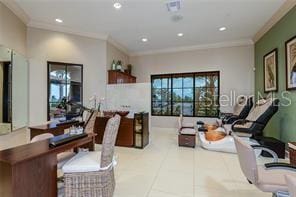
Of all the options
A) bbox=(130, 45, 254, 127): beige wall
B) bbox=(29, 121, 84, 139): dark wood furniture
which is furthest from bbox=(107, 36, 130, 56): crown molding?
bbox=(29, 121, 84, 139): dark wood furniture

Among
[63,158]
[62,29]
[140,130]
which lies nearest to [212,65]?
[140,130]

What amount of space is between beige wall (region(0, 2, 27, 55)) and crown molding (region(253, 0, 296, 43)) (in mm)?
5804

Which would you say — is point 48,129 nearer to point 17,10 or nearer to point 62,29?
point 17,10

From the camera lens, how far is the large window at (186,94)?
6.79 m

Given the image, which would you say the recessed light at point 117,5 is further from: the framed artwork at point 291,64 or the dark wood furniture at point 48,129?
the framed artwork at point 291,64

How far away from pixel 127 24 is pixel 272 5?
135 inches

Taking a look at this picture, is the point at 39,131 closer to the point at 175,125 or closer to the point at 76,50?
the point at 76,50

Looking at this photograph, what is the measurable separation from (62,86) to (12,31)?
66.6 inches

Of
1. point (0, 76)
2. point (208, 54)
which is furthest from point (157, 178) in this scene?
point (208, 54)

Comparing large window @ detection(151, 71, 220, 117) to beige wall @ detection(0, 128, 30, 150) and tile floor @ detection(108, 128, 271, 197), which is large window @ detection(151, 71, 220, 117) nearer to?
tile floor @ detection(108, 128, 271, 197)

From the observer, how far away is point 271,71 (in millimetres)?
4887

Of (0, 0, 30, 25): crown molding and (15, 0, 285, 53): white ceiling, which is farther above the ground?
(15, 0, 285, 53): white ceiling

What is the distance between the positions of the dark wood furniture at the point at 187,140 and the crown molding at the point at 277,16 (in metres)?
3.51

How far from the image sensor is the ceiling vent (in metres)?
3.71
